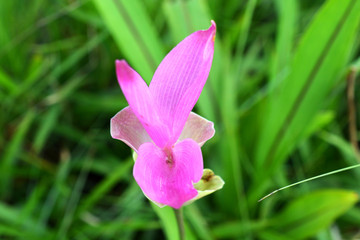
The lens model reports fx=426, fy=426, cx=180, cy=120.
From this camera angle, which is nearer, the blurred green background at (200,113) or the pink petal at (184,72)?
the pink petal at (184,72)

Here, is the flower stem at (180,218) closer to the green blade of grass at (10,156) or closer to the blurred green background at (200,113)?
the blurred green background at (200,113)

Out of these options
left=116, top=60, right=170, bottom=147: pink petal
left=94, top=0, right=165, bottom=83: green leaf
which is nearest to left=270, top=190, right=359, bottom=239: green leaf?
left=94, top=0, right=165, bottom=83: green leaf

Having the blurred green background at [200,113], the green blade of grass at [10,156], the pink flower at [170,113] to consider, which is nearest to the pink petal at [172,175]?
the pink flower at [170,113]

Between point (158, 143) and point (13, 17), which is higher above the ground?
point (13, 17)

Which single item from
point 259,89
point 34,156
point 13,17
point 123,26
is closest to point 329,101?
point 259,89

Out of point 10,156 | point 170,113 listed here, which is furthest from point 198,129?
point 10,156

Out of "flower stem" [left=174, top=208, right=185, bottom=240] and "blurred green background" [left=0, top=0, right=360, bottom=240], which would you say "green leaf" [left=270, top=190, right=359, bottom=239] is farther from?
"flower stem" [left=174, top=208, right=185, bottom=240]

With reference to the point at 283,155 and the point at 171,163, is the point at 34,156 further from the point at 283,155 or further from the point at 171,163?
the point at 171,163
